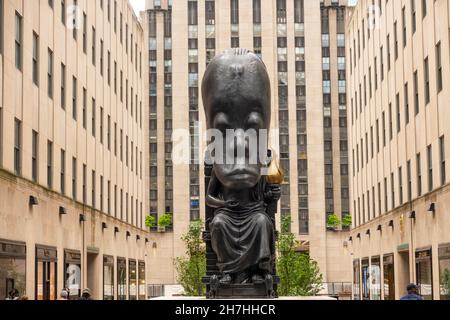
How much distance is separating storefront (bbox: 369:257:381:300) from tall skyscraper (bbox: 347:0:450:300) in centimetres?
6

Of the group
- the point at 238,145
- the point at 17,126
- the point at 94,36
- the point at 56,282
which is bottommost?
the point at 56,282

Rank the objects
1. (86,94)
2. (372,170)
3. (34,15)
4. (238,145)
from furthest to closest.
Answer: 1. (372,170)
2. (86,94)
3. (34,15)
4. (238,145)

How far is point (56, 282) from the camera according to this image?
105 feet

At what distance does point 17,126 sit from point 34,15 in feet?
15.4

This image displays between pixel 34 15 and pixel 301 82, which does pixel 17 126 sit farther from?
pixel 301 82

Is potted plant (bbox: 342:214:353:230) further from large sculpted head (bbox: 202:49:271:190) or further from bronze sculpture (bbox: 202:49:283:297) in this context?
large sculpted head (bbox: 202:49:271:190)

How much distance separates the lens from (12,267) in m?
25.4

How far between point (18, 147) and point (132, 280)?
29.6 m

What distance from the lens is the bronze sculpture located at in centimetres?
1219

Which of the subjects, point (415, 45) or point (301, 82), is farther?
point (301, 82)

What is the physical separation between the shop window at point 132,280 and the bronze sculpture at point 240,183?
42.1 m
